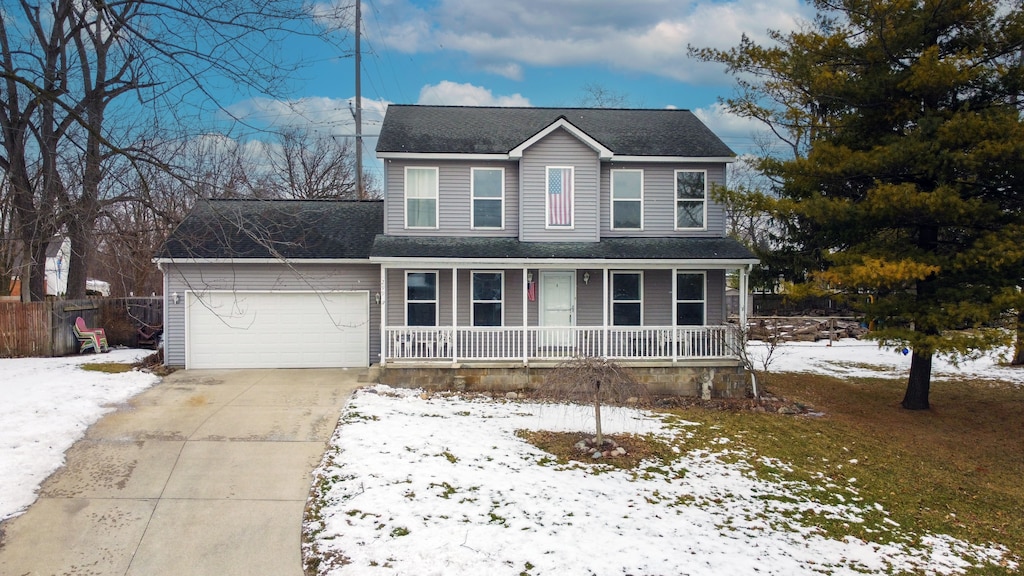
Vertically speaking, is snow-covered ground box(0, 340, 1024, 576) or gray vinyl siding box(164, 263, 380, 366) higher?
gray vinyl siding box(164, 263, 380, 366)

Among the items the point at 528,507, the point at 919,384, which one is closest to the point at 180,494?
the point at 528,507

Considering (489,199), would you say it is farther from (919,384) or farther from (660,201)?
(919,384)

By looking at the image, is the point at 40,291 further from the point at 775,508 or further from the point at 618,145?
the point at 775,508

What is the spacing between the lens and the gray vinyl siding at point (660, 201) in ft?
46.2

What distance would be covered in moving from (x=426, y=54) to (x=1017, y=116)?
41.4 feet

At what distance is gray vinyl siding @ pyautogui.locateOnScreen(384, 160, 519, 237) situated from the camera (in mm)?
13672

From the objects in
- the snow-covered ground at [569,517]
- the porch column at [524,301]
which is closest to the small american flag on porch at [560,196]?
the porch column at [524,301]

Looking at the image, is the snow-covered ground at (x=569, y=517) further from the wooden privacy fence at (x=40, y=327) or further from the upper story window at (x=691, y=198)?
the wooden privacy fence at (x=40, y=327)

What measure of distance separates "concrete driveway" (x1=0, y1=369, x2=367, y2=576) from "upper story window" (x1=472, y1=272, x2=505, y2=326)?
4.79 metres

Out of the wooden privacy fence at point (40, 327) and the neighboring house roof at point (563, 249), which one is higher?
the neighboring house roof at point (563, 249)

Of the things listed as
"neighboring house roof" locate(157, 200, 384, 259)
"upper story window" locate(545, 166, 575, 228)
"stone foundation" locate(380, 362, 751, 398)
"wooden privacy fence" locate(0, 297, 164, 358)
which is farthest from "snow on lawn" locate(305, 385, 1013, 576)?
"wooden privacy fence" locate(0, 297, 164, 358)

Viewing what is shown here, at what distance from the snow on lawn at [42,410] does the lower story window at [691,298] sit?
11.4 metres

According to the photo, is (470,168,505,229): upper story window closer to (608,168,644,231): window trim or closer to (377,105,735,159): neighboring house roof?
(377,105,735,159): neighboring house roof

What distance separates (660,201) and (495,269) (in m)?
4.31
